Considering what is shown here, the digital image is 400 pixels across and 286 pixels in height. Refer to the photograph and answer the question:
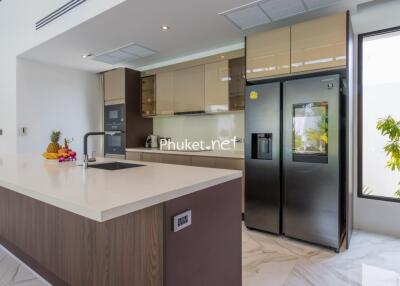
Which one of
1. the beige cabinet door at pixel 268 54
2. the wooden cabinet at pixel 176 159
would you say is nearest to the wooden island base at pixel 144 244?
the beige cabinet door at pixel 268 54

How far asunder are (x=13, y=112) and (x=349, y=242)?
16.4 ft

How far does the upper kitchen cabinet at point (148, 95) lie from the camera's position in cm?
431

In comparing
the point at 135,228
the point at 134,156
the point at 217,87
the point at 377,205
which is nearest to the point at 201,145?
the point at 217,87

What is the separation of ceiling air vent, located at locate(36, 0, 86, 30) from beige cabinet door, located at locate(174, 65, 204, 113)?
5.25 feet

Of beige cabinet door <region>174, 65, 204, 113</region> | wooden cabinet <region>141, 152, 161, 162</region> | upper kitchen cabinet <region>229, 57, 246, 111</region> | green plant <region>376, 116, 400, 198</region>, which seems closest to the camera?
green plant <region>376, 116, 400, 198</region>

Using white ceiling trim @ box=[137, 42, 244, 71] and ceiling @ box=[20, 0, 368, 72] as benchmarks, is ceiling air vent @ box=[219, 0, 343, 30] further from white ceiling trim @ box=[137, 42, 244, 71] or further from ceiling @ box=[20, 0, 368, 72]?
white ceiling trim @ box=[137, 42, 244, 71]

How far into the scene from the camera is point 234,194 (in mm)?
1607

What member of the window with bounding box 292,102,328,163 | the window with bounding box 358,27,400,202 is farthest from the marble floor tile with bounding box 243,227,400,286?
the window with bounding box 292,102,328,163

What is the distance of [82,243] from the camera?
159cm

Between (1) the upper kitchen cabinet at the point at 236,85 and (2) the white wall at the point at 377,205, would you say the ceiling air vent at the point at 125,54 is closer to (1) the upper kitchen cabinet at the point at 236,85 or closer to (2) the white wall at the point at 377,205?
(1) the upper kitchen cabinet at the point at 236,85

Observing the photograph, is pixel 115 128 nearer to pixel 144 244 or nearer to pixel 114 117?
pixel 114 117

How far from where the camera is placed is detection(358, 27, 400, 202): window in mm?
2730

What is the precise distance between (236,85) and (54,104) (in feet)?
10.7

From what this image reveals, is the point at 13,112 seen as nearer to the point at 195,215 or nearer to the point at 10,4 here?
the point at 10,4
